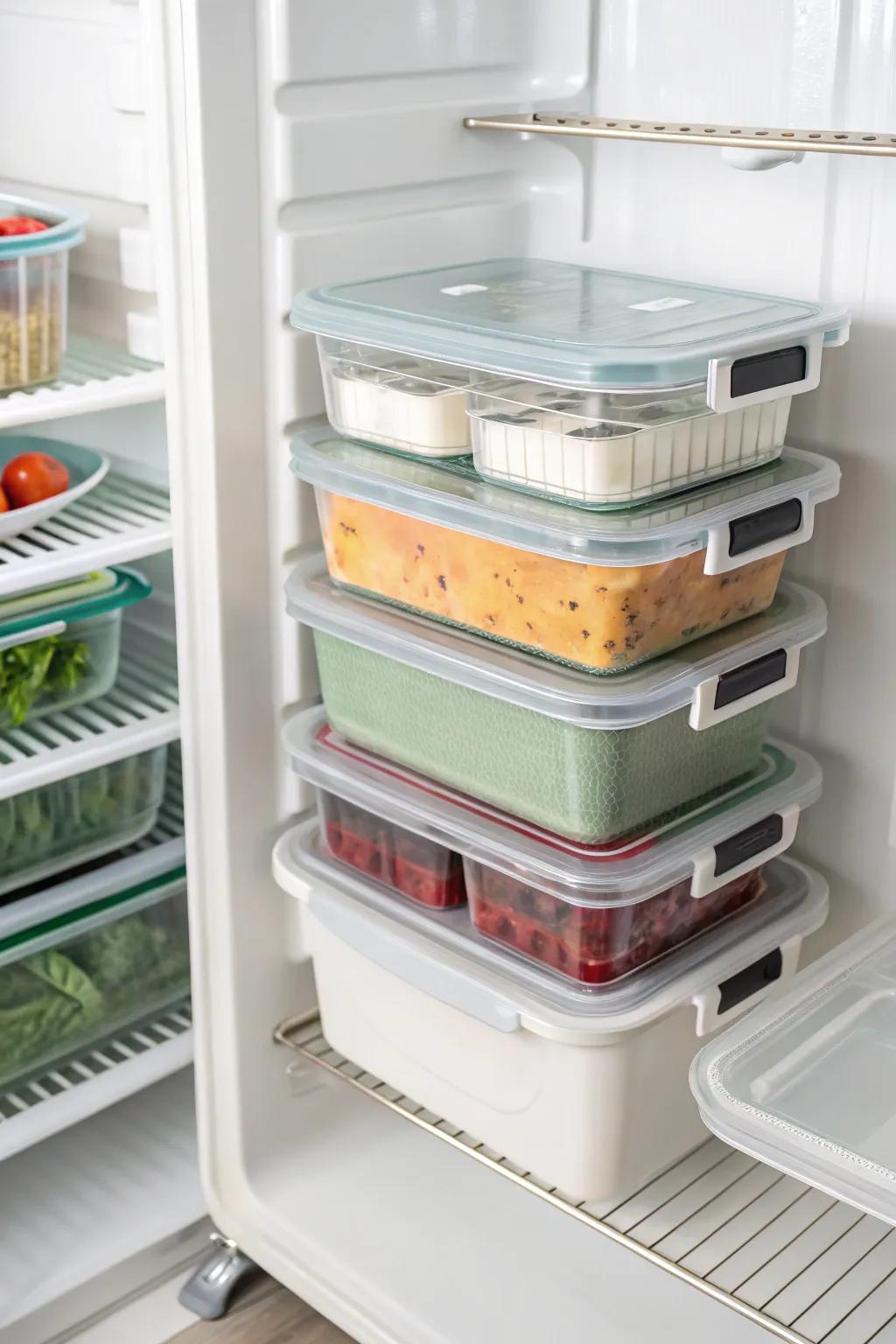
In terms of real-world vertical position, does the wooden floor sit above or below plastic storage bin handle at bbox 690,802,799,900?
below

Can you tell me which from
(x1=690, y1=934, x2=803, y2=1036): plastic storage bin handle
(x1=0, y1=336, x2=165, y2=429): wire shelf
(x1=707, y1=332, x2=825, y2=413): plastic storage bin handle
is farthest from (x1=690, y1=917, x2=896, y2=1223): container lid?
(x1=0, y1=336, x2=165, y2=429): wire shelf

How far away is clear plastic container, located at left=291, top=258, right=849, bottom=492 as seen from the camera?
100 cm

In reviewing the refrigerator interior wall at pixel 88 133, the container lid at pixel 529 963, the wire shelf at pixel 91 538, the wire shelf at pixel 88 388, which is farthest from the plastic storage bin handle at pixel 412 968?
the refrigerator interior wall at pixel 88 133

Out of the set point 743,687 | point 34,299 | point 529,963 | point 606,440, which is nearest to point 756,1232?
point 529,963

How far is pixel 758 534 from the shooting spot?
1.07m

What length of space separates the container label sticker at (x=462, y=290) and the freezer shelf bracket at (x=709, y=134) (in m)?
0.13

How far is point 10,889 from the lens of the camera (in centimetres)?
139

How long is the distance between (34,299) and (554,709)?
1.98 feet

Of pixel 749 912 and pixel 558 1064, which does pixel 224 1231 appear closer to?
pixel 558 1064

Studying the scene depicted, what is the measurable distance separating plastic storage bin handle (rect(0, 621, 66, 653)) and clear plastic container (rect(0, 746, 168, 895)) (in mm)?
149

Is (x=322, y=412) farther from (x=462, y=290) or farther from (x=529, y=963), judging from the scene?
(x=529, y=963)

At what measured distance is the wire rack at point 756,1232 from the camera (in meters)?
1.28

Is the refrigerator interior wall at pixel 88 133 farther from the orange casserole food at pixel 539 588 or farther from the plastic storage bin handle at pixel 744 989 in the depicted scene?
the plastic storage bin handle at pixel 744 989

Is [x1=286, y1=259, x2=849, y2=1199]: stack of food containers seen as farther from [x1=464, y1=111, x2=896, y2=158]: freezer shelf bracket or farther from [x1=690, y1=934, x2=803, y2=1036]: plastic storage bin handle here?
[x1=464, y1=111, x2=896, y2=158]: freezer shelf bracket
